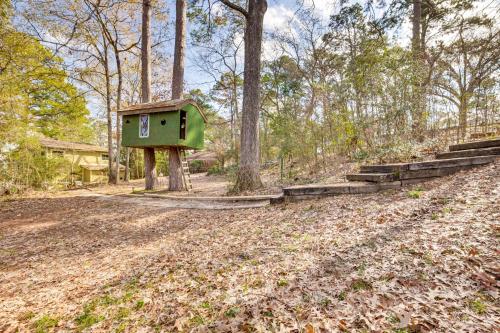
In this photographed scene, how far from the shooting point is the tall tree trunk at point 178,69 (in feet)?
28.9

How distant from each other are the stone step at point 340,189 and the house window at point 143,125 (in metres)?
5.79

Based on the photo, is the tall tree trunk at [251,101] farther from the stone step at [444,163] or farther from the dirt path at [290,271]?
the stone step at [444,163]

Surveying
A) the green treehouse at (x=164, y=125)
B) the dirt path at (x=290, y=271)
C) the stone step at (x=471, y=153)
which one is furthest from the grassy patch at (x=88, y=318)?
the stone step at (x=471, y=153)

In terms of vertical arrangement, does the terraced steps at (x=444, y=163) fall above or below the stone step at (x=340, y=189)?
above

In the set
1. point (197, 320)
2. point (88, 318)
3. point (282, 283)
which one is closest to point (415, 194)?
point (282, 283)

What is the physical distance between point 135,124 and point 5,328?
7324mm

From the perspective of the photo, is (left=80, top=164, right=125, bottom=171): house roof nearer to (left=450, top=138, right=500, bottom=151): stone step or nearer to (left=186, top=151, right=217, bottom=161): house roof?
(left=186, top=151, right=217, bottom=161): house roof

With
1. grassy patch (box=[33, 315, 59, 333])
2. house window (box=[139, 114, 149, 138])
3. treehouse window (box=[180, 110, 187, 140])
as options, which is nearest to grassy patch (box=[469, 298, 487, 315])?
grassy patch (box=[33, 315, 59, 333])

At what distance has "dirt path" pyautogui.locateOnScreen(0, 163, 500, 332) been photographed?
1826mm

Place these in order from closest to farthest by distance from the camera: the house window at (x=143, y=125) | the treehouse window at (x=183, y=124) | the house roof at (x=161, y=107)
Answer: the house roof at (x=161, y=107), the treehouse window at (x=183, y=124), the house window at (x=143, y=125)

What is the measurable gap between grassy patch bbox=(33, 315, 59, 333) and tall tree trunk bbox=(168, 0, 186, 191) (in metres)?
6.83

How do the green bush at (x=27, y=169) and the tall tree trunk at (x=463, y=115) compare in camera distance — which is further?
the green bush at (x=27, y=169)

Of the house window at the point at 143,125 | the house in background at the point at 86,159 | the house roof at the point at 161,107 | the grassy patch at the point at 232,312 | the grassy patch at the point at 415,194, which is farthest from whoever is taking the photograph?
the house in background at the point at 86,159

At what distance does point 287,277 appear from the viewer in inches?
93.1
